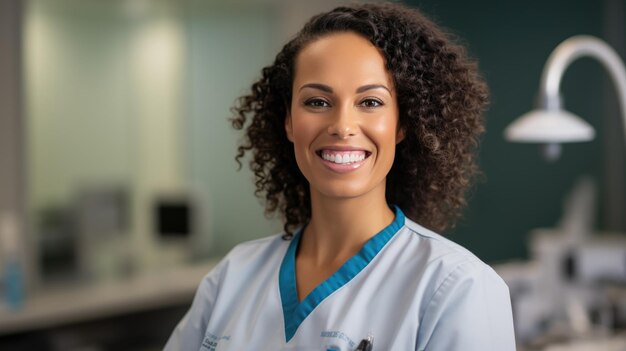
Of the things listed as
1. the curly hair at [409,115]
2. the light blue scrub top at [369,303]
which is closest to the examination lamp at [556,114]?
the curly hair at [409,115]

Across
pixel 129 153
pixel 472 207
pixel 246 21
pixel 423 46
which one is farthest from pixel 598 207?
pixel 423 46

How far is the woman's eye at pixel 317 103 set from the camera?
120 centimetres

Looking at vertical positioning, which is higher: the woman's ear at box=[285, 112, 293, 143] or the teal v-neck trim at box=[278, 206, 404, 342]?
the woman's ear at box=[285, 112, 293, 143]

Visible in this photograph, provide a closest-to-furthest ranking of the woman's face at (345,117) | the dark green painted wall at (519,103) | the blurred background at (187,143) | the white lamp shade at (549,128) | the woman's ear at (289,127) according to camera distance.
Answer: the woman's face at (345,117) → the woman's ear at (289,127) → the white lamp shade at (549,128) → the blurred background at (187,143) → the dark green painted wall at (519,103)

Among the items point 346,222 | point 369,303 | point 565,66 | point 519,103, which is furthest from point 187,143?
point 369,303

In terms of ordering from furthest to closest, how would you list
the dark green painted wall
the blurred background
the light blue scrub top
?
the dark green painted wall
the blurred background
the light blue scrub top

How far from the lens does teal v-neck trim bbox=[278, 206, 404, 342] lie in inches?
46.8

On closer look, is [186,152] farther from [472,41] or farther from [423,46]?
[423,46]

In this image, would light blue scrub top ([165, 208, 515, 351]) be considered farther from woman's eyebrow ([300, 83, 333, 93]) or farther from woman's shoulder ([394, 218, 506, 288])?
woman's eyebrow ([300, 83, 333, 93])

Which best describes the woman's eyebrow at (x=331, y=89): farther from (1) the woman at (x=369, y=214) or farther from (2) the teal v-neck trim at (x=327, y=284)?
(2) the teal v-neck trim at (x=327, y=284)

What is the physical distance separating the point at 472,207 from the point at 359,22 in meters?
3.65

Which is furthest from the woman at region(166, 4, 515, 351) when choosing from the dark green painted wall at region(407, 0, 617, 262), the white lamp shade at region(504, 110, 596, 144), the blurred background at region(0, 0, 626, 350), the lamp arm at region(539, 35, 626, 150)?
the dark green painted wall at region(407, 0, 617, 262)

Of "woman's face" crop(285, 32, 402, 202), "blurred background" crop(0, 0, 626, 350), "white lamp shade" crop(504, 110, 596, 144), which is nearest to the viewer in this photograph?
"woman's face" crop(285, 32, 402, 202)

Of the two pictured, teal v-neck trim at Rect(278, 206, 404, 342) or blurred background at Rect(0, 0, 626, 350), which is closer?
teal v-neck trim at Rect(278, 206, 404, 342)
